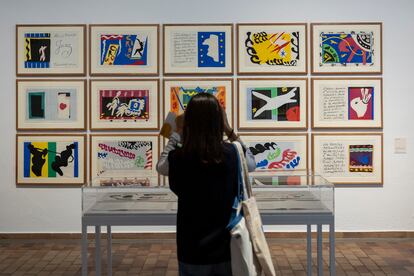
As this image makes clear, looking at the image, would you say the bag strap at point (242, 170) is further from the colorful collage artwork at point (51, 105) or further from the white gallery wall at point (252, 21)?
the colorful collage artwork at point (51, 105)

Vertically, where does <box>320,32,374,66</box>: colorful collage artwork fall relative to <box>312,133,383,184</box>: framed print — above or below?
above

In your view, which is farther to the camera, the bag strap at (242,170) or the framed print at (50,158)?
the framed print at (50,158)

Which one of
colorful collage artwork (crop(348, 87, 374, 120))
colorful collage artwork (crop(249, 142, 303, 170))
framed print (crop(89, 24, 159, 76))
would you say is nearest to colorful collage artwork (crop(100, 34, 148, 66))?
framed print (crop(89, 24, 159, 76))

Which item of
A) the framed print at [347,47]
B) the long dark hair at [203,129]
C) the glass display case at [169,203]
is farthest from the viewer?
the framed print at [347,47]

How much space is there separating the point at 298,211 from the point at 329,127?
124 inches

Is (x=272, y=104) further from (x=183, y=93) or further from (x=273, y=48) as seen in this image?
(x=183, y=93)

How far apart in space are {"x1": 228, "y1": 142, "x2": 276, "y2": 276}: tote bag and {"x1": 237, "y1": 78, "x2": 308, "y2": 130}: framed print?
152 inches

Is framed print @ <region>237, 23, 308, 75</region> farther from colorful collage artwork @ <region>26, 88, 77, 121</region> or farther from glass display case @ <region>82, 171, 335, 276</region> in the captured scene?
glass display case @ <region>82, 171, 335, 276</region>

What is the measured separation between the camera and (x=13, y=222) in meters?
6.56

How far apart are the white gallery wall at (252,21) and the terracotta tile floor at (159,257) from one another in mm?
226

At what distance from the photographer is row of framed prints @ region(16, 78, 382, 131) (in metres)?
6.48

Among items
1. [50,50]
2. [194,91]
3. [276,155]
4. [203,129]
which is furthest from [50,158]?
[203,129]

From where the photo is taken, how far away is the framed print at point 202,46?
6.46m

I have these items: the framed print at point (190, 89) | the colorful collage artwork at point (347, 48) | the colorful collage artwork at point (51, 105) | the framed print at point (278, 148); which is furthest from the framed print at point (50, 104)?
the colorful collage artwork at point (347, 48)
